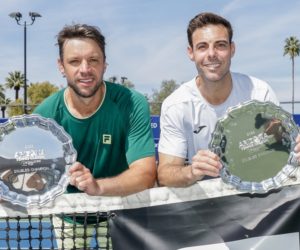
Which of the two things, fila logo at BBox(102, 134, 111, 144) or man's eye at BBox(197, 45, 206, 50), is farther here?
man's eye at BBox(197, 45, 206, 50)

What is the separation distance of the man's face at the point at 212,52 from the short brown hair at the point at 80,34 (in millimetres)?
556

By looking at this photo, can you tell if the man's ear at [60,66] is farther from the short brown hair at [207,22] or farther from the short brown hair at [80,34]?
the short brown hair at [207,22]

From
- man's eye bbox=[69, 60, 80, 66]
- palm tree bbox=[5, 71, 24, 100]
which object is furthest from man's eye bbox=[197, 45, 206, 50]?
palm tree bbox=[5, 71, 24, 100]

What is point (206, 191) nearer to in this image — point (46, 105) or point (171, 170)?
point (171, 170)

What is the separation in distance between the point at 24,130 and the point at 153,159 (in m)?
0.73

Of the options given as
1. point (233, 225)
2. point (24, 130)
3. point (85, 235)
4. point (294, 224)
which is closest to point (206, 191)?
point (233, 225)

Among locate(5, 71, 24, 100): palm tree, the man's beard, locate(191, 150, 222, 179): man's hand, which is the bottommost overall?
locate(191, 150, 222, 179): man's hand

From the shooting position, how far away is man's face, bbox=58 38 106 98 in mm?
2791

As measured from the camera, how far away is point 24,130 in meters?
2.52

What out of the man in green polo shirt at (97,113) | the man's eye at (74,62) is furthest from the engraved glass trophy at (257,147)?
the man's eye at (74,62)

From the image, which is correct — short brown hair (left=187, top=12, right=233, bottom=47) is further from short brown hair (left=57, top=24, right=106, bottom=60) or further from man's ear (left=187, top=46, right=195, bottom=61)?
short brown hair (left=57, top=24, right=106, bottom=60)

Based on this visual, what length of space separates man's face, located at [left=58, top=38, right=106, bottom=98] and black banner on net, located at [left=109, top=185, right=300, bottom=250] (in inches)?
27.5

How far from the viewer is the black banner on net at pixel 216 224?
2.46m

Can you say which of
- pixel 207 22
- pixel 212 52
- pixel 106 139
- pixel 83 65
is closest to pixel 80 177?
pixel 106 139
